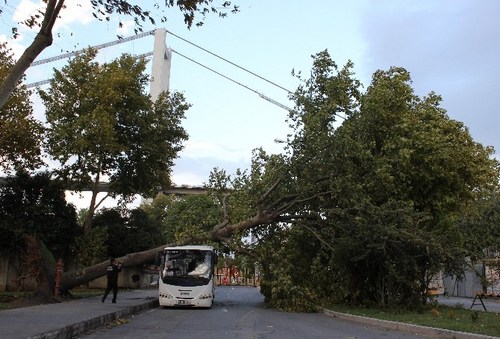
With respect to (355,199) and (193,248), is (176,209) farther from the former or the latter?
(355,199)

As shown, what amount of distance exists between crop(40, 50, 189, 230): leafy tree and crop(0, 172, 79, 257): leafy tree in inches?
62.5

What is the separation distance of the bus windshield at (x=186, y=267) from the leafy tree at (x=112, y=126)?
22.7 ft

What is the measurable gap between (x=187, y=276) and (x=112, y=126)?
876cm

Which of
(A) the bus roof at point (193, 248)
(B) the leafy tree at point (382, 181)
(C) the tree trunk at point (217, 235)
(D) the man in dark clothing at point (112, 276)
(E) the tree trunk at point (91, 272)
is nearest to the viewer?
(B) the leafy tree at point (382, 181)

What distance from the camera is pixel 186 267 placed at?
72.2ft

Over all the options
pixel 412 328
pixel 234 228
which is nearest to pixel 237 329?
pixel 412 328

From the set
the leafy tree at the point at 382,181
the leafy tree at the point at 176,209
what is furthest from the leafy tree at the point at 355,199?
the leafy tree at the point at 176,209

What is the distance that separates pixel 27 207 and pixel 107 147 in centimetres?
640

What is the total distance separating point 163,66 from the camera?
6194 centimetres

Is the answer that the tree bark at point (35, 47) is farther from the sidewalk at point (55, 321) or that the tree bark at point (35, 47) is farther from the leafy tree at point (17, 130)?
the leafy tree at point (17, 130)

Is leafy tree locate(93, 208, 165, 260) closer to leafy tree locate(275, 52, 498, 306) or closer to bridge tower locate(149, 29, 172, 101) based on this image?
leafy tree locate(275, 52, 498, 306)

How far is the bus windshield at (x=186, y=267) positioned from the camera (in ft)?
71.3

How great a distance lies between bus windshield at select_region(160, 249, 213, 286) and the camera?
21.7 meters

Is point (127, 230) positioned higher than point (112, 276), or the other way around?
point (127, 230)
